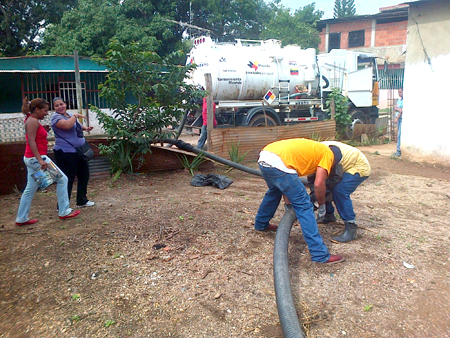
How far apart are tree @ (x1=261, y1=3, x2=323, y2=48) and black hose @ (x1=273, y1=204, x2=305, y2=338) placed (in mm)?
23499

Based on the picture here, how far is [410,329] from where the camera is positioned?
2783mm

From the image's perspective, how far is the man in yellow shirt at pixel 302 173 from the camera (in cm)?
357

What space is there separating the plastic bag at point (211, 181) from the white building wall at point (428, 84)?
198 inches

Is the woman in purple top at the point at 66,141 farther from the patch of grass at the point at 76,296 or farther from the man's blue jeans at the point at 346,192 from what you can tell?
the man's blue jeans at the point at 346,192

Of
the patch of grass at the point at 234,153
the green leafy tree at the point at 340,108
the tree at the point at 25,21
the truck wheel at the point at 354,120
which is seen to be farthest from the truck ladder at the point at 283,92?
the tree at the point at 25,21

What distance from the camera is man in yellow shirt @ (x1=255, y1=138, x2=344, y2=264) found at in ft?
11.7

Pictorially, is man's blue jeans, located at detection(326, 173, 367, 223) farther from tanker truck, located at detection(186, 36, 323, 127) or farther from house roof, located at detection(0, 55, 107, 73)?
house roof, located at detection(0, 55, 107, 73)

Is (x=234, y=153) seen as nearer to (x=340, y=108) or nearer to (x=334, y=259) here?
(x=334, y=259)

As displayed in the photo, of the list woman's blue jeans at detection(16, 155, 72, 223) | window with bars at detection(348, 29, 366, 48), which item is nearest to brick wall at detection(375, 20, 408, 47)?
window with bars at detection(348, 29, 366, 48)

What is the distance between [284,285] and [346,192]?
1583 mm

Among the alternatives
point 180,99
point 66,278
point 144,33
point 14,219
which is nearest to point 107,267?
point 66,278

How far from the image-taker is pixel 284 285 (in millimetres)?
2924

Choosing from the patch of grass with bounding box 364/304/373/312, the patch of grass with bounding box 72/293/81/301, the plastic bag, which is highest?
the plastic bag

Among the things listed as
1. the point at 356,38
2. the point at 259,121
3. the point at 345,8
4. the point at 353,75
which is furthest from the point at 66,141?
the point at 345,8
